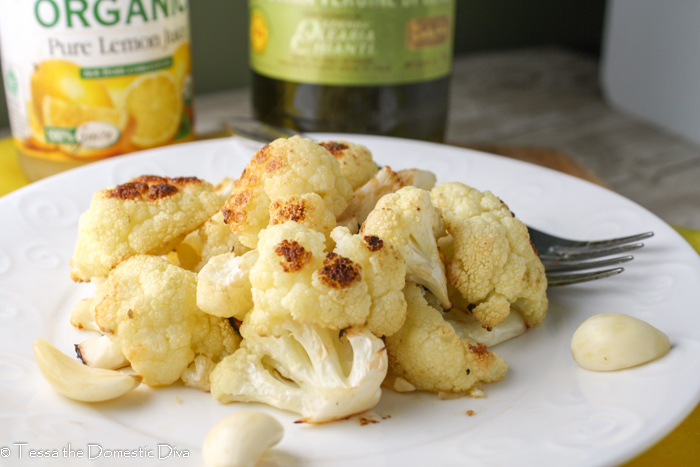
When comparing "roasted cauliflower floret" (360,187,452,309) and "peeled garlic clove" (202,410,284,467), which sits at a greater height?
"roasted cauliflower floret" (360,187,452,309)

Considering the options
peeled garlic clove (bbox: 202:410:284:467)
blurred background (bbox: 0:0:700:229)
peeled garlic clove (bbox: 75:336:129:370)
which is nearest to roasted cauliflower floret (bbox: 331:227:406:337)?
peeled garlic clove (bbox: 202:410:284:467)

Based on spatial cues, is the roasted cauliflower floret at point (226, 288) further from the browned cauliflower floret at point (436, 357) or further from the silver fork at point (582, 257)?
the silver fork at point (582, 257)

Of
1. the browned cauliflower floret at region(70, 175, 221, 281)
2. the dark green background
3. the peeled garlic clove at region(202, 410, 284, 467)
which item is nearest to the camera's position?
the peeled garlic clove at region(202, 410, 284, 467)

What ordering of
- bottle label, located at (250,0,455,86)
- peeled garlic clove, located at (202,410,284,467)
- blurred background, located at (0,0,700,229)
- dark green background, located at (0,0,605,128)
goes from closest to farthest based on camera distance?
peeled garlic clove, located at (202,410,284,467) < bottle label, located at (250,0,455,86) < blurred background, located at (0,0,700,229) < dark green background, located at (0,0,605,128)

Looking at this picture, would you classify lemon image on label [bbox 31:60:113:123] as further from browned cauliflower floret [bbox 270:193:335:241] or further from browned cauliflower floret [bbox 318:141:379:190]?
browned cauliflower floret [bbox 270:193:335:241]

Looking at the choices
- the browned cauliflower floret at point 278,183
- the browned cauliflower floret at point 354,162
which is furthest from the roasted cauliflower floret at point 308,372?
the browned cauliflower floret at point 354,162

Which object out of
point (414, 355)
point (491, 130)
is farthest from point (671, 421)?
point (491, 130)

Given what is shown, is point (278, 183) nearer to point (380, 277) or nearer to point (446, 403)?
point (380, 277)
